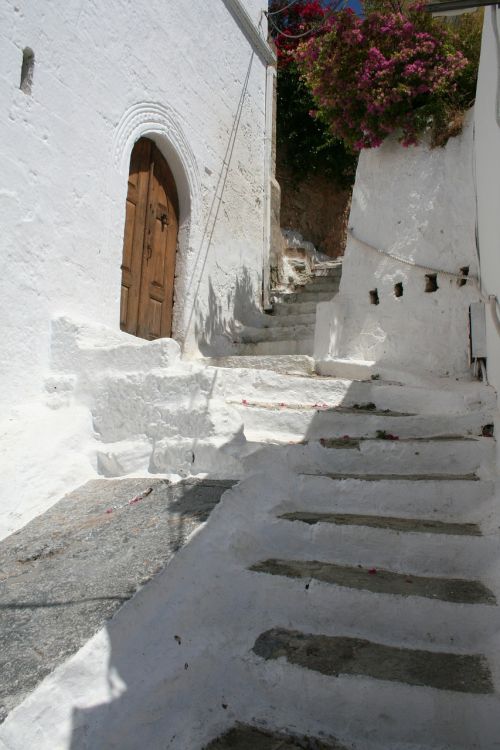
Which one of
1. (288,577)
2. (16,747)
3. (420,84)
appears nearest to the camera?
(16,747)

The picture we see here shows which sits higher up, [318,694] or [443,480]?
[443,480]

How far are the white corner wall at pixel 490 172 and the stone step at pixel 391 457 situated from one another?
25.5 inches

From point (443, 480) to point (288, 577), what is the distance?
1.10m

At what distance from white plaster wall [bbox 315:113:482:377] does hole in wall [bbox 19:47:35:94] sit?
3.09m

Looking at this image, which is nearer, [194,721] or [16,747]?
[16,747]

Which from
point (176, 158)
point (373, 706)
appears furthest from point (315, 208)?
point (373, 706)

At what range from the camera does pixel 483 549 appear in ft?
9.03

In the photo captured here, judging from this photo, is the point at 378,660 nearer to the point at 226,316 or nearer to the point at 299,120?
the point at 226,316

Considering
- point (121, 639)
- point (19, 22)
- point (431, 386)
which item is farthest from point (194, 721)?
point (19, 22)

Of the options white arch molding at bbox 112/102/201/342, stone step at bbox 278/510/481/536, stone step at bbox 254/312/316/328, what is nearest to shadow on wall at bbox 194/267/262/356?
stone step at bbox 254/312/316/328

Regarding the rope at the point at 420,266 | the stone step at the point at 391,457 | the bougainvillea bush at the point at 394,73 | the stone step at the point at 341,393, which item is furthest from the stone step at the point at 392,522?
the bougainvillea bush at the point at 394,73

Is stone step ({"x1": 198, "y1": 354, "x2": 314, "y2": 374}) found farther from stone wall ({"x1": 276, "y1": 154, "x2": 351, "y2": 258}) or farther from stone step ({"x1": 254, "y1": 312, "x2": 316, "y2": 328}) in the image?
stone wall ({"x1": 276, "y1": 154, "x2": 351, "y2": 258})

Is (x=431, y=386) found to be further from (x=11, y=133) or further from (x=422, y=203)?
(x=11, y=133)

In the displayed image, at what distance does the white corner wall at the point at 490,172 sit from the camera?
343 cm
